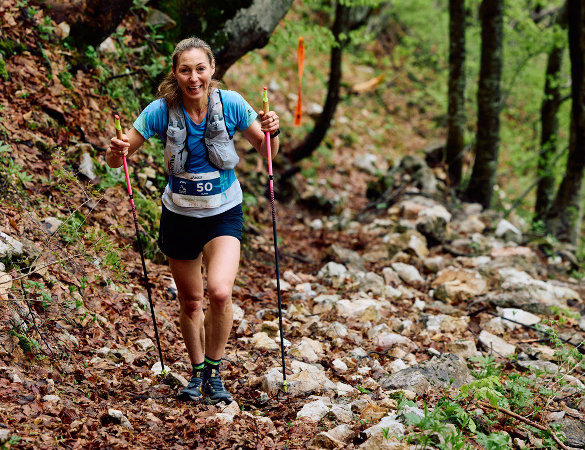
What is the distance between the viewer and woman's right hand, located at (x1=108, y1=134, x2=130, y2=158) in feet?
13.4

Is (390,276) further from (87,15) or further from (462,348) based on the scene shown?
(87,15)

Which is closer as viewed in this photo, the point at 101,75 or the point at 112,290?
the point at 112,290

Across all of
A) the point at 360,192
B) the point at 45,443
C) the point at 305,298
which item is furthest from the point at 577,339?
the point at 360,192

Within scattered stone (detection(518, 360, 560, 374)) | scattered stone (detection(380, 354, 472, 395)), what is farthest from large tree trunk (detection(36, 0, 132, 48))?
scattered stone (detection(518, 360, 560, 374))

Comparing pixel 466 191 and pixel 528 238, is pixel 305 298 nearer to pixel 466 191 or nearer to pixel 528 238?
pixel 528 238

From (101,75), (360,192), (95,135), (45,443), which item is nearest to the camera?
(45,443)

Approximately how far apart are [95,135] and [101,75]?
108cm

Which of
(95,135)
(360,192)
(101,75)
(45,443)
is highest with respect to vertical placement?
(101,75)

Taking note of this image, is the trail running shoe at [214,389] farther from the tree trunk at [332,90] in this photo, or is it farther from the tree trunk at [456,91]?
the tree trunk at [456,91]

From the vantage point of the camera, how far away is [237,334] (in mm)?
5992

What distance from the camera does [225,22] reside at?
818cm

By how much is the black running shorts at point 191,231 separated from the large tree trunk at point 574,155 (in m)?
9.30

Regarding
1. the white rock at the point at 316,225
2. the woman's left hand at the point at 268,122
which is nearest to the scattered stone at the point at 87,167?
the woman's left hand at the point at 268,122

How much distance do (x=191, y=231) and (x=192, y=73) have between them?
1.19 m
